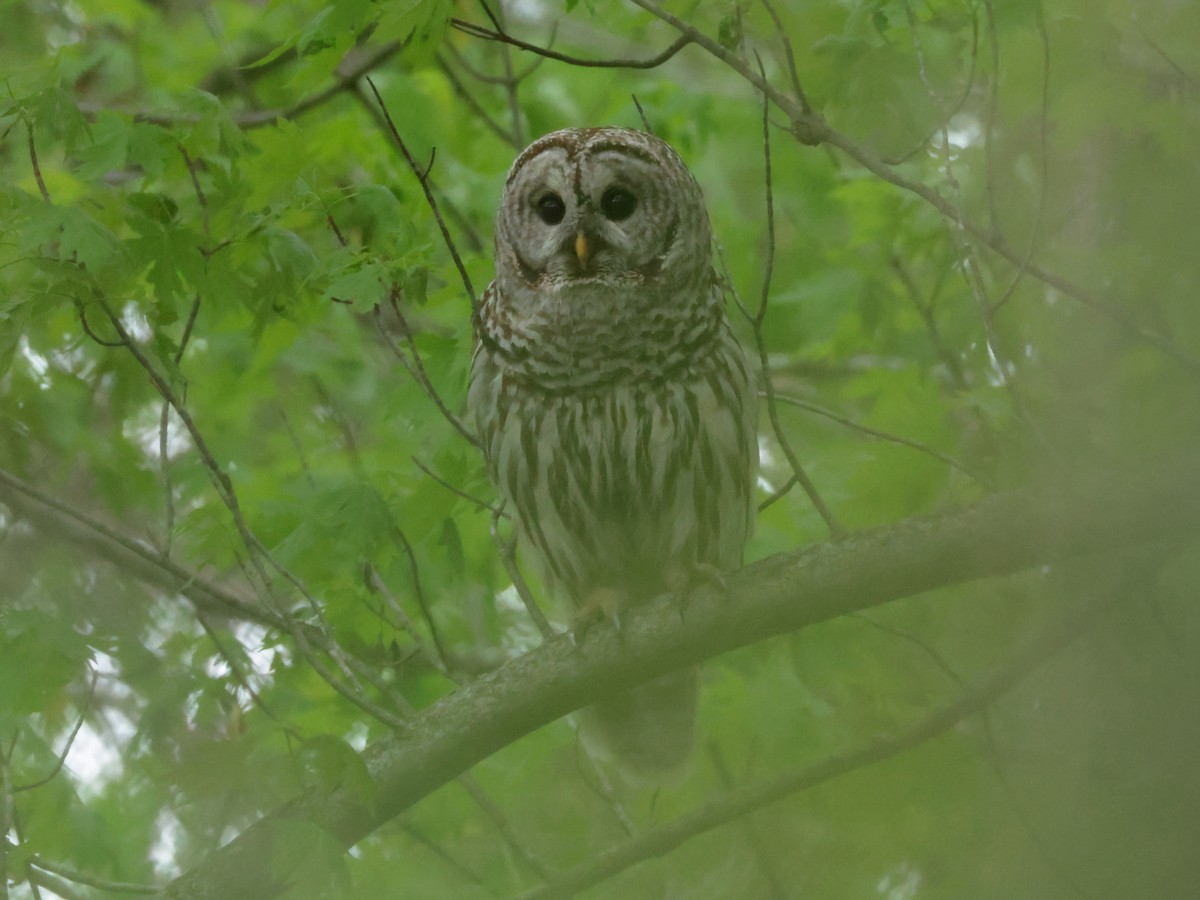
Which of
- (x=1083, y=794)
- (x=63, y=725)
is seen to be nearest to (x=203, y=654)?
(x=63, y=725)

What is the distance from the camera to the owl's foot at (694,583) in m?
3.61

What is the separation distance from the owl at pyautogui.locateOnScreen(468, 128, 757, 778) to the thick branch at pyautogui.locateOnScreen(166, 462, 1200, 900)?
607mm

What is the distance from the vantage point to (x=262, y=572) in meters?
3.51

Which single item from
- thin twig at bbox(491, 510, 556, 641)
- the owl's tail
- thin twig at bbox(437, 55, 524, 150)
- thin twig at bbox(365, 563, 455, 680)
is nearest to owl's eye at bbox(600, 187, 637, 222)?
thin twig at bbox(437, 55, 524, 150)

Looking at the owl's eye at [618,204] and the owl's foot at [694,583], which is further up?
the owl's eye at [618,204]

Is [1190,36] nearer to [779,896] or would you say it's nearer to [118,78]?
[779,896]

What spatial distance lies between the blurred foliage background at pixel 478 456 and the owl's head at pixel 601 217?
0.93ft

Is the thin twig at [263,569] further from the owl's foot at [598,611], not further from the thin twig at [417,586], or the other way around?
the owl's foot at [598,611]

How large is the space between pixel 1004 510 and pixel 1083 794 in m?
1.56

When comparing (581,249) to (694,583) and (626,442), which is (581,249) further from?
(694,583)

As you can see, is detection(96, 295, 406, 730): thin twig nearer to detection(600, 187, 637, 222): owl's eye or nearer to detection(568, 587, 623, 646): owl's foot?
detection(568, 587, 623, 646): owl's foot

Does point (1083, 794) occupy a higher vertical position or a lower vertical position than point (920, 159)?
lower

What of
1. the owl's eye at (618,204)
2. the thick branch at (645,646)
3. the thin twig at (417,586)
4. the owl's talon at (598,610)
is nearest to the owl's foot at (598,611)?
the owl's talon at (598,610)

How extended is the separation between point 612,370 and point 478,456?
24.2 inches
